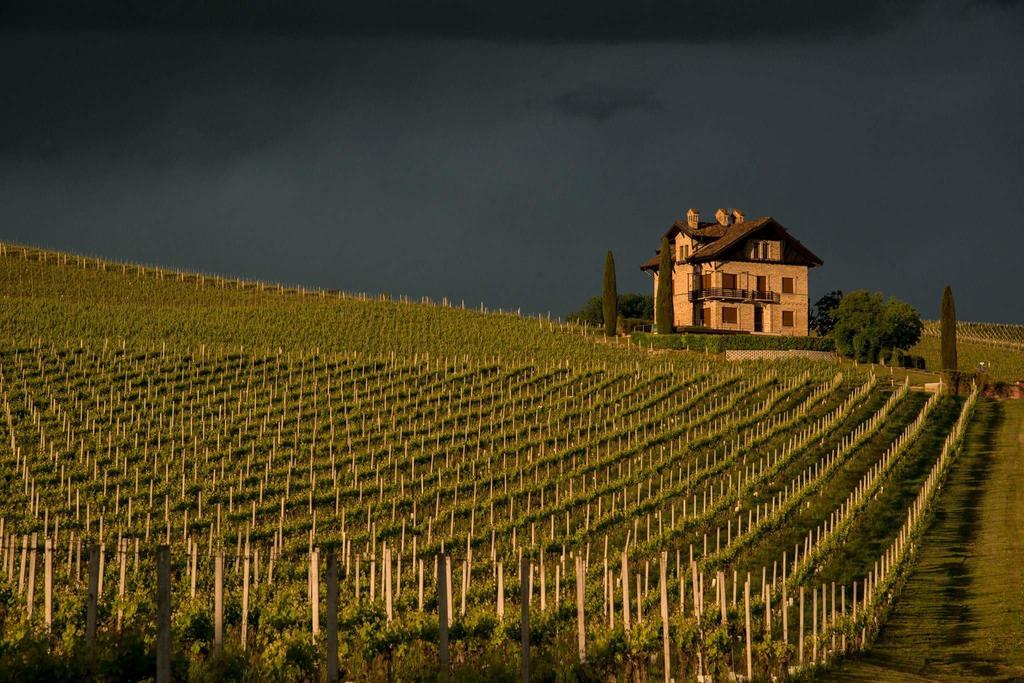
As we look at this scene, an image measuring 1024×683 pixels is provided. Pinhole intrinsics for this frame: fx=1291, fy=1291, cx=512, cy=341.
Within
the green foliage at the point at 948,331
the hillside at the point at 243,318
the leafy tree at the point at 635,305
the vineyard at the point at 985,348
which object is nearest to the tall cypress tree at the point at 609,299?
the hillside at the point at 243,318

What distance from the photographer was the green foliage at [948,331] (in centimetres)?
6712

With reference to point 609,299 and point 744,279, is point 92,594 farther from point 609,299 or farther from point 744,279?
point 744,279

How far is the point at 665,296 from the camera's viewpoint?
7344 cm

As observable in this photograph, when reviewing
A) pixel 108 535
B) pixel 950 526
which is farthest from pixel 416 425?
pixel 950 526

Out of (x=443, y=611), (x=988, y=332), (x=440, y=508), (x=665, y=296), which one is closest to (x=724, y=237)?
(x=665, y=296)

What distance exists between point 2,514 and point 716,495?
59.4 ft

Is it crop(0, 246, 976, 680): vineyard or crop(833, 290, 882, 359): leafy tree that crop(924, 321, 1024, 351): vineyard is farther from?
crop(0, 246, 976, 680): vineyard

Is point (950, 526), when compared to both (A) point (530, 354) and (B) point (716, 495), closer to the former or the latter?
(B) point (716, 495)

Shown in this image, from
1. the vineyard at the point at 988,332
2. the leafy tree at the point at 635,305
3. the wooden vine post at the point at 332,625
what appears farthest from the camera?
the leafy tree at the point at 635,305

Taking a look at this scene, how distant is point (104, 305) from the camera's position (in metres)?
74.4

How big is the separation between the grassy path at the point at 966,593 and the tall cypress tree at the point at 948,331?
26.0 metres

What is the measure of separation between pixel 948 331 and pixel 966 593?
44.7m

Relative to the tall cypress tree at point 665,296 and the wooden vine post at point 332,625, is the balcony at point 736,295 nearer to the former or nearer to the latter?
the tall cypress tree at point 665,296

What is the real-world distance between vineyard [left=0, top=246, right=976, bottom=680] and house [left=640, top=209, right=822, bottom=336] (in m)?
15.2
